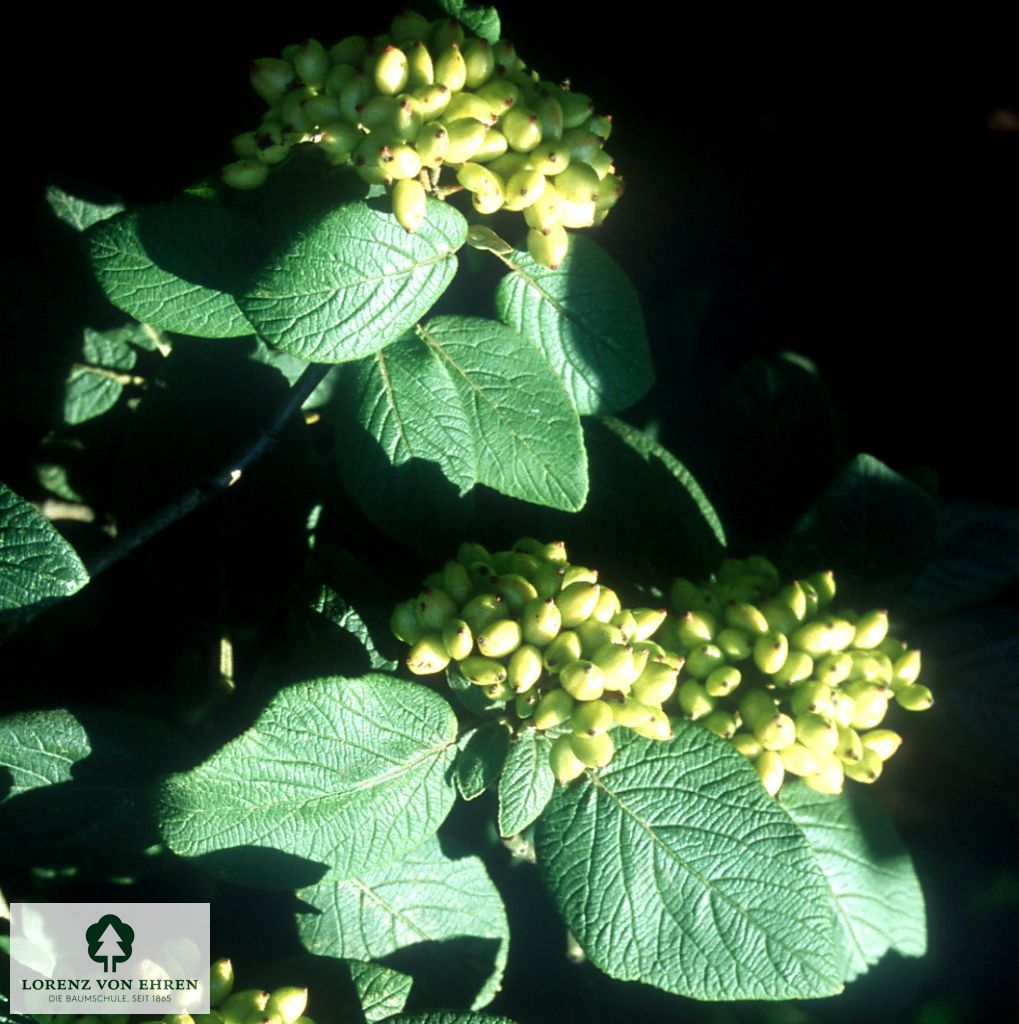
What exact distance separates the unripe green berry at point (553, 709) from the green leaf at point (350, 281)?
1.44ft

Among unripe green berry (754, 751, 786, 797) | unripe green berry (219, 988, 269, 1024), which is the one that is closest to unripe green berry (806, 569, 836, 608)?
unripe green berry (754, 751, 786, 797)

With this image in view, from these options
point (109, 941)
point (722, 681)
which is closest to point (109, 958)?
point (109, 941)

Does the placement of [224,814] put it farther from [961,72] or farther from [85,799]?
[961,72]

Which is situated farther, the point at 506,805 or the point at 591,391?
the point at 591,391

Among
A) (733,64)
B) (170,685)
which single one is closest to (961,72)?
(733,64)

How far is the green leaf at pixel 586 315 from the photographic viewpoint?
134 centimetres

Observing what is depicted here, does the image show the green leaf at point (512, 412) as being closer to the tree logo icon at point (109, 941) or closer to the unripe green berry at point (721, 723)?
the unripe green berry at point (721, 723)

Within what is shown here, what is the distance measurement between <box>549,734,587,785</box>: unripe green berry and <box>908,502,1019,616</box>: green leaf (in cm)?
76

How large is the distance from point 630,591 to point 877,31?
1.35 m

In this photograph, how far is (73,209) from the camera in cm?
151

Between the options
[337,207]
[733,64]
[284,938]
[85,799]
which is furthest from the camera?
[733,64]

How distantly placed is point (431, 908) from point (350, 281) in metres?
0.94

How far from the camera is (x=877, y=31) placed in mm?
2104

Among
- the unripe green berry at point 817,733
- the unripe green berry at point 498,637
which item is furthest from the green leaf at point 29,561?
the unripe green berry at point 817,733
